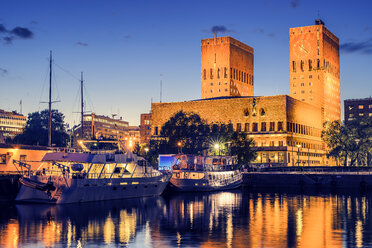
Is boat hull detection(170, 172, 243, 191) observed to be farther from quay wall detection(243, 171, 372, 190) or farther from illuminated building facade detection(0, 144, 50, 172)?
illuminated building facade detection(0, 144, 50, 172)

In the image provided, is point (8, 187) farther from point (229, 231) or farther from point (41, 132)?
point (41, 132)

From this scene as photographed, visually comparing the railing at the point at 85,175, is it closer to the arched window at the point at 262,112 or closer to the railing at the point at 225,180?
the railing at the point at 225,180

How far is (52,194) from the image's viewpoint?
199 feet

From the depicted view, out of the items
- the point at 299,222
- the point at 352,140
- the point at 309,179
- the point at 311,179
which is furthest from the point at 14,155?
the point at 352,140

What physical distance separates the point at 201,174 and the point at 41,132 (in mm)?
91887

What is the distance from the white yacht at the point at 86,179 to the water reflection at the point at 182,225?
2.07 metres

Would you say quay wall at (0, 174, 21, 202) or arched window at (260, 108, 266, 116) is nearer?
quay wall at (0, 174, 21, 202)

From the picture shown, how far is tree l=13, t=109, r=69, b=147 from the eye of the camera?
528 feet

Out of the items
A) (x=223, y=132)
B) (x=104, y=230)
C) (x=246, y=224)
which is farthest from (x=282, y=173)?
(x=104, y=230)

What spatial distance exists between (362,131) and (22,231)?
151284 millimetres

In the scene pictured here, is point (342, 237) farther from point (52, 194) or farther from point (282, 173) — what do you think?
point (282, 173)

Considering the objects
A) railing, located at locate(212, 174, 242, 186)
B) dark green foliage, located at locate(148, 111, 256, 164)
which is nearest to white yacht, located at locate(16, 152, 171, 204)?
railing, located at locate(212, 174, 242, 186)

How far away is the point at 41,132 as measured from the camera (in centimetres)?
16875

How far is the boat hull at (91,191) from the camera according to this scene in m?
60.6
